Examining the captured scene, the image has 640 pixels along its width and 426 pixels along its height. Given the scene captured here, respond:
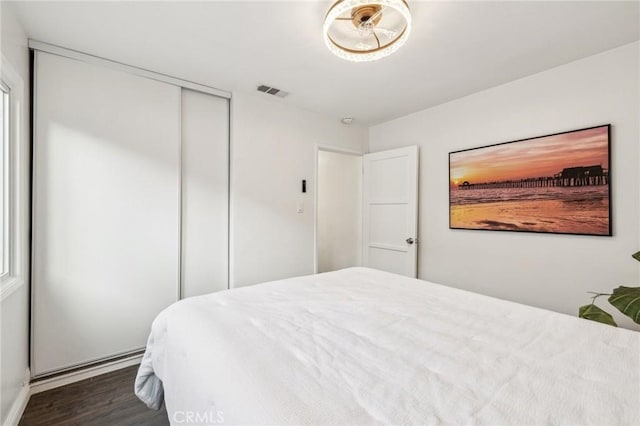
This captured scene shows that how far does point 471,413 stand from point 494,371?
256 mm

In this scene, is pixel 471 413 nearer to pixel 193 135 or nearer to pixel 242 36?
pixel 242 36

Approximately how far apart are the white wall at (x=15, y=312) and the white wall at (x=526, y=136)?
136 inches

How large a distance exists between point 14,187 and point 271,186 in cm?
195

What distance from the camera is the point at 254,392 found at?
811mm

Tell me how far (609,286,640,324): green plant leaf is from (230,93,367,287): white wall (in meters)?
2.60

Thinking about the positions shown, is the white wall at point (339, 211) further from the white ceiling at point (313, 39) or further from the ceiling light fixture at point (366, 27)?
the ceiling light fixture at point (366, 27)

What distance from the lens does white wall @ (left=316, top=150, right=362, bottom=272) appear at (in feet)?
13.5

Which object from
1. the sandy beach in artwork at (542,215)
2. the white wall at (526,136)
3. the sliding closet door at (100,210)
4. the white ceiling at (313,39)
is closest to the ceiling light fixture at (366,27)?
the white ceiling at (313,39)

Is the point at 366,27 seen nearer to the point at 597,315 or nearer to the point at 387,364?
the point at 387,364

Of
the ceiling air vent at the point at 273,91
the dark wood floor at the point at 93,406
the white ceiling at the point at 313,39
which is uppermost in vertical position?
the ceiling air vent at the point at 273,91

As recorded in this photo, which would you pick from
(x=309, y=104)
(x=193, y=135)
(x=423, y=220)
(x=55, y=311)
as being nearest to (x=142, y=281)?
(x=55, y=311)

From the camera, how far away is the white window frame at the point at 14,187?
1.71 m

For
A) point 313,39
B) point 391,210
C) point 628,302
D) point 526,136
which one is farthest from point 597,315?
point 313,39

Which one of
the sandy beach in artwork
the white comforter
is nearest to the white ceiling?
the sandy beach in artwork
